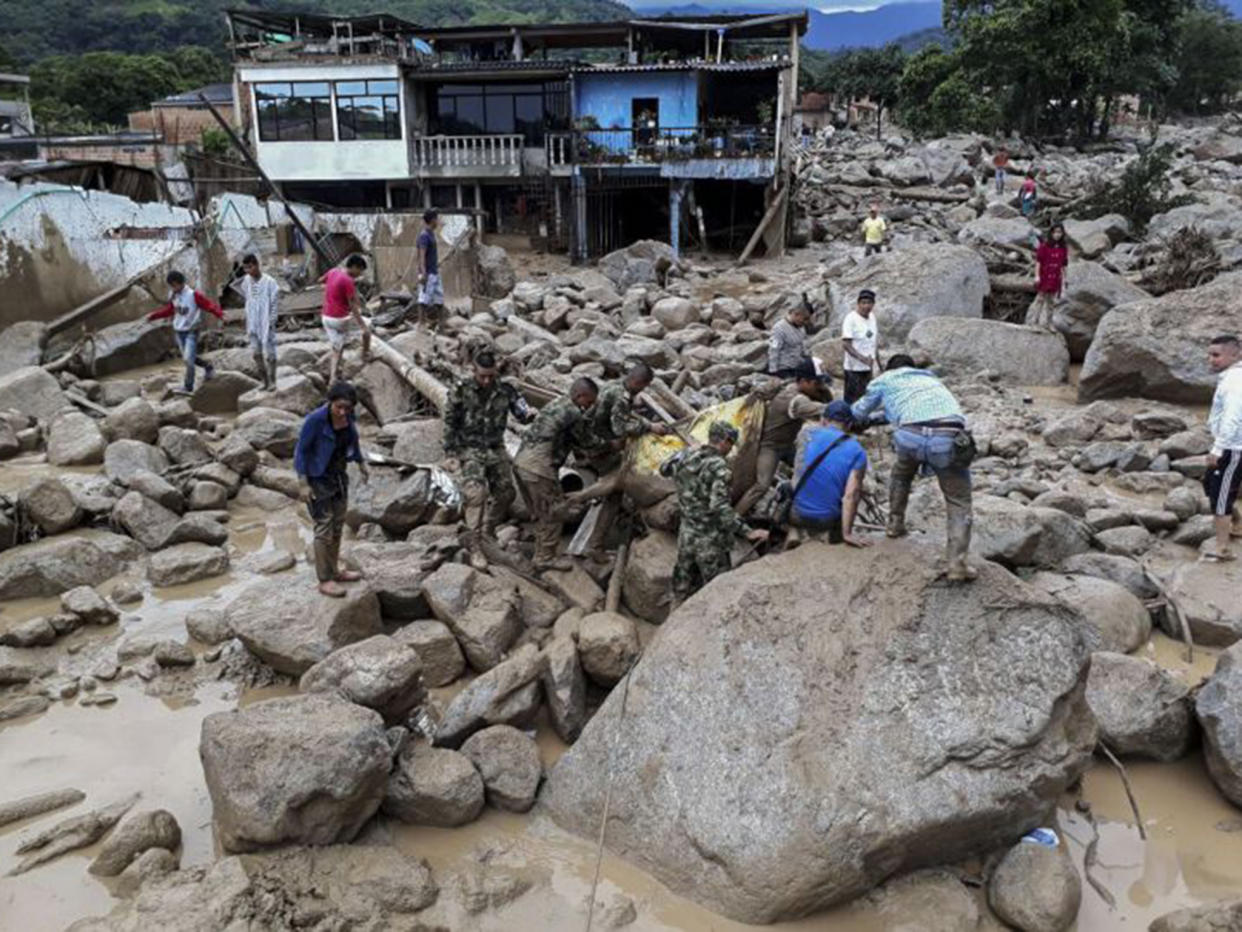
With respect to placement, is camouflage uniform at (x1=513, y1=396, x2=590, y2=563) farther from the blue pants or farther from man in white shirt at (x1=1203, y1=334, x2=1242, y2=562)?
the blue pants

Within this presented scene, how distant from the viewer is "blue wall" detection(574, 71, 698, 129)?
26016mm

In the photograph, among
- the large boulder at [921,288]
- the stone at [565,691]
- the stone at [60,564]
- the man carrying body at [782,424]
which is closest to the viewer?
the stone at [565,691]

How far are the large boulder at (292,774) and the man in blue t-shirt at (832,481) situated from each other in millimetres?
2897

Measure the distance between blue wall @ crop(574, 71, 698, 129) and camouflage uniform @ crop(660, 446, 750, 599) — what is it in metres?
21.1

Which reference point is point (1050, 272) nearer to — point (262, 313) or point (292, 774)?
point (262, 313)

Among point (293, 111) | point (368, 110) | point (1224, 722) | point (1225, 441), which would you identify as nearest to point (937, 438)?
point (1224, 722)

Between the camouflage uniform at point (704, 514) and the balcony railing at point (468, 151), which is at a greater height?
the balcony railing at point (468, 151)

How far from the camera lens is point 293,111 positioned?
26797 mm

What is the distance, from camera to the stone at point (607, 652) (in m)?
6.46

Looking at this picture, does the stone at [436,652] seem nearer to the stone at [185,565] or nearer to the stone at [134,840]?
the stone at [134,840]

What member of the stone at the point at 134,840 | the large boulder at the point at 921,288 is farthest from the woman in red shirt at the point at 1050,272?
the stone at the point at 134,840

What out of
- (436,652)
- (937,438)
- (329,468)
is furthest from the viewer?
(329,468)

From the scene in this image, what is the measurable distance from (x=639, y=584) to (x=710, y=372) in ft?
20.3

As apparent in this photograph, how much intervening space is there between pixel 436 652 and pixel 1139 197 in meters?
19.2
